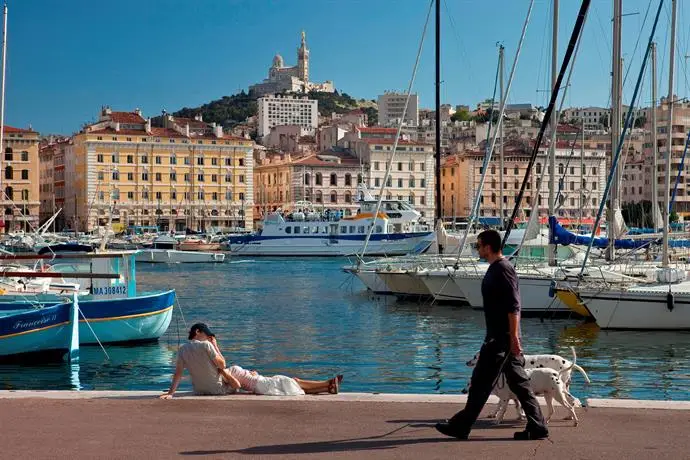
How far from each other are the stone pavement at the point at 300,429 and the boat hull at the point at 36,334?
346 inches

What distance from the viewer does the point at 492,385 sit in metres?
8.05

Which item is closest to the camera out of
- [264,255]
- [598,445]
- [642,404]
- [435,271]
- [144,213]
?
[598,445]

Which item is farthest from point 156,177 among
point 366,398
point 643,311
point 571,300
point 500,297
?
point 500,297

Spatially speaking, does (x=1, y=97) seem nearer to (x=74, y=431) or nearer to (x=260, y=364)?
(x=260, y=364)

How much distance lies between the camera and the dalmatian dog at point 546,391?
28.1ft

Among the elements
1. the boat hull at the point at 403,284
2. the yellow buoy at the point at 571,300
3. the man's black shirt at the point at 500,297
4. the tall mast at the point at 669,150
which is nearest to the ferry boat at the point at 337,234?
the boat hull at the point at 403,284

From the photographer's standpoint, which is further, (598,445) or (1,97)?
(1,97)

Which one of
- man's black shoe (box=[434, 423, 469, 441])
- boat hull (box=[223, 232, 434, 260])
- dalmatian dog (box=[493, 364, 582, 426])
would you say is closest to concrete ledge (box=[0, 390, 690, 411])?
dalmatian dog (box=[493, 364, 582, 426])

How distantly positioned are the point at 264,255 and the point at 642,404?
6781 cm

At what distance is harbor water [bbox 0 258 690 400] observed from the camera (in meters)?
16.8

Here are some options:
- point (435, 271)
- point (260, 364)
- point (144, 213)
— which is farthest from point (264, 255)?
point (260, 364)

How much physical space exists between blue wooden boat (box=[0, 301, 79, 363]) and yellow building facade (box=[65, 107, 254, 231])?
258ft

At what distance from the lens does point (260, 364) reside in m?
19.7

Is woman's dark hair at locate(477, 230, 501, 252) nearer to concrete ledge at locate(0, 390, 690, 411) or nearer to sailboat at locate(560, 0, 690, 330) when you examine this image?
concrete ledge at locate(0, 390, 690, 411)
